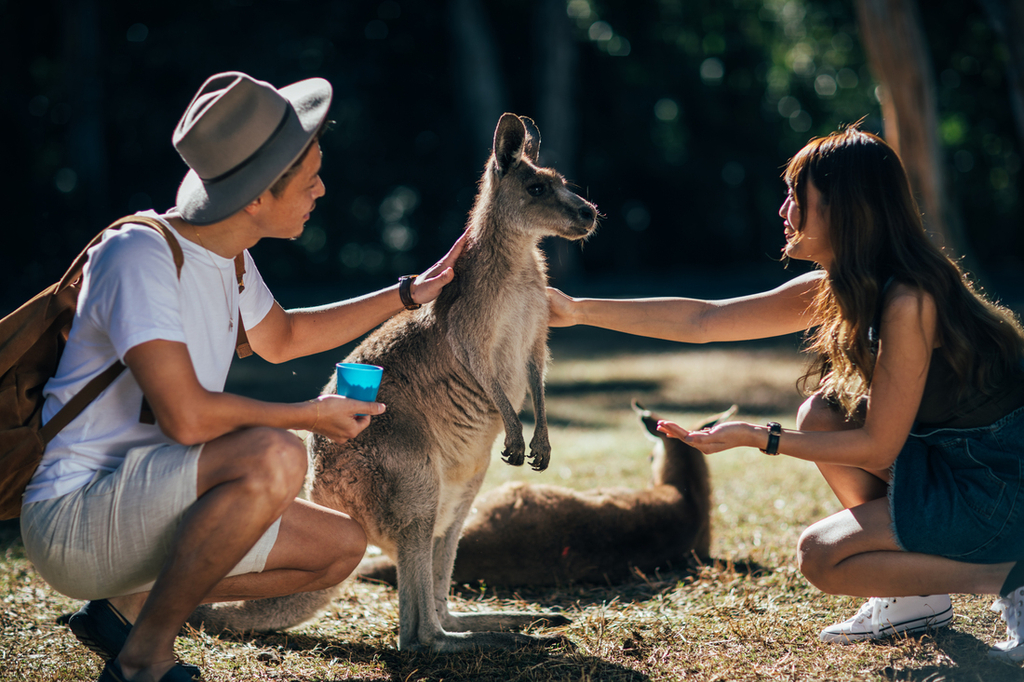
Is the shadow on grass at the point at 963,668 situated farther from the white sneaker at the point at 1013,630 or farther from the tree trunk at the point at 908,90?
the tree trunk at the point at 908,90

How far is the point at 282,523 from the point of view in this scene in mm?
2164

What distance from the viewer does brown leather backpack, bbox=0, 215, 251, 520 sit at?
1885mm

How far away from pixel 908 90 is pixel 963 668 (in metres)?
6.56

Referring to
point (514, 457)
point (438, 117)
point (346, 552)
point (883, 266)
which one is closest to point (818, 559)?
point (883, 266)

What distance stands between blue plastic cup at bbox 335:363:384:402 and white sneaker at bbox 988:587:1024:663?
1.72 m

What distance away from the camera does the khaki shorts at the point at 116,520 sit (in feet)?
6.10

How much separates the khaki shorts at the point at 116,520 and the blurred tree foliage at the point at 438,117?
10.1 meters

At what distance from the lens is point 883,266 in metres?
2.25

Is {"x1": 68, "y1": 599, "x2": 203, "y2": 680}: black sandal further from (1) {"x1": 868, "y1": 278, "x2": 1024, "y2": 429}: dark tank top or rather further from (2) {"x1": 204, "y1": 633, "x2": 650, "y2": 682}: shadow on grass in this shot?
(1) {"x1": 868, "y1": 278, "x2": 1024, "y2": 429}: dark tank top

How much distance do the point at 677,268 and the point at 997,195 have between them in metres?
6.82

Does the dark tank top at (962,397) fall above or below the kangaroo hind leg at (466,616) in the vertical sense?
above

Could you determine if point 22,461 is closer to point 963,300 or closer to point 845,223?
point 845,223

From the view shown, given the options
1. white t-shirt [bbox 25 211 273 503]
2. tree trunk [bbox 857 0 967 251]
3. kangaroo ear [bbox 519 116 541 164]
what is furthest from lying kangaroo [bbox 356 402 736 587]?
tree trunk [bbox 857 0 967 251]

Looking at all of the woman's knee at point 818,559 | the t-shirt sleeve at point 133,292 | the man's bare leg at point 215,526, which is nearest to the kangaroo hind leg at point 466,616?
the woman's knee at point 818,559
